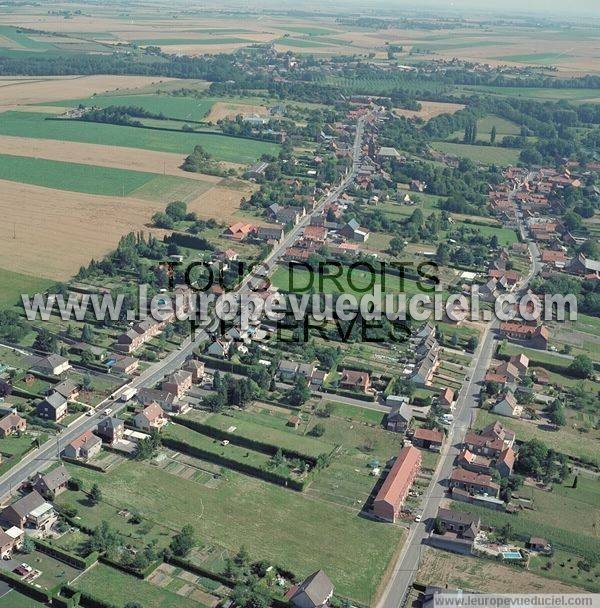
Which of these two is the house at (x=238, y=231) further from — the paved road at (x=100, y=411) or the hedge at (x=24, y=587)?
the hedge at (x=24, y=587)

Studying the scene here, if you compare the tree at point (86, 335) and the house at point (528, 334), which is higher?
the tree at point (86, 335)

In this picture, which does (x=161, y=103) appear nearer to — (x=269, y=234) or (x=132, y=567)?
(x=269, y=234)

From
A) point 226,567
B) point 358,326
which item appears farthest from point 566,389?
point 226,567

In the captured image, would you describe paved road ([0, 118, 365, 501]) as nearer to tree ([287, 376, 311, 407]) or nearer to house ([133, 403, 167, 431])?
house ([133, 403, 167, 431])

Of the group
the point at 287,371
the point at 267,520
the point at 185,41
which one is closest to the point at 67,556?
the point at 267,520

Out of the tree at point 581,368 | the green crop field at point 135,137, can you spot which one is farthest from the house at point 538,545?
the green crop field at point 135,137

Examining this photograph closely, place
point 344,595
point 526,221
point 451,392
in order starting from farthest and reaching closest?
point 526,221 < point 451,392 < point 344,595

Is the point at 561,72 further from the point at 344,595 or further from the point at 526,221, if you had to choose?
the point at 344,595
